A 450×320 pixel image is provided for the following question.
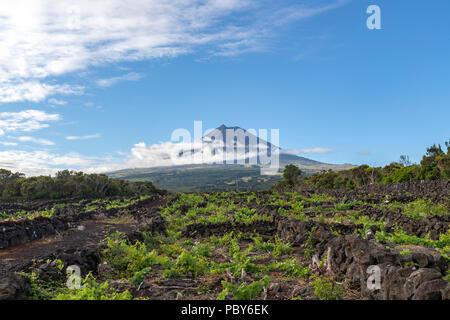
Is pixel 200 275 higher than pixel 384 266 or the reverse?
the reverse

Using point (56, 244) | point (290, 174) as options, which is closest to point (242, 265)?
point (56, 244)

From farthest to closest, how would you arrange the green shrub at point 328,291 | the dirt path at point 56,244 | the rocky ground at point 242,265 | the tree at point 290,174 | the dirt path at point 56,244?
the tree at point 290,174, the dirt path at point 56,244, the dirt path at point 56,244, the green shrub at point 328,291, the rocky ground at point 242,265

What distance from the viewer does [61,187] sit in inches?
2238

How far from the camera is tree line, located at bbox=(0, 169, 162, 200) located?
54281 millimetres

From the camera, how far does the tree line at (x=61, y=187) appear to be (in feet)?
178

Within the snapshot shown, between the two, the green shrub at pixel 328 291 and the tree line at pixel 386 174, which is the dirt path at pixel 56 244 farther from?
the tree line at pixel 386 174

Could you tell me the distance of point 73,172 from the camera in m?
68.6

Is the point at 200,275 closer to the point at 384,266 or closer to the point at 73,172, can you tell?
the point at 384,266

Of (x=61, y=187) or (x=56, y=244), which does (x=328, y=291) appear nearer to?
(x=56, y=244)

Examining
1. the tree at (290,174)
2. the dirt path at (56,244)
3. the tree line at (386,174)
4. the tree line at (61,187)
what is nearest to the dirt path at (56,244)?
the dirt path at (56,244)
